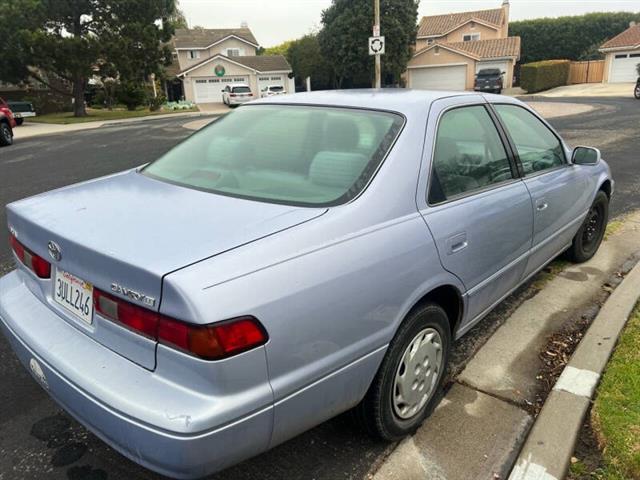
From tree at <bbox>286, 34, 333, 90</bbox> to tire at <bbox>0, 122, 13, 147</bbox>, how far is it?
108 ft

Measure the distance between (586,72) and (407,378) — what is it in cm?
4419

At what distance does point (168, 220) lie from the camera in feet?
6.75

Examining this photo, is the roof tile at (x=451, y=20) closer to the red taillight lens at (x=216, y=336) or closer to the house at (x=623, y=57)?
the house at (x=623, y=57)

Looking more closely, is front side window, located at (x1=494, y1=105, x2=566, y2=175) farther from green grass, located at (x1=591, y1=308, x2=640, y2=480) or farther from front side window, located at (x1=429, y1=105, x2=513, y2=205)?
green grass, located at (x1=591, y1=308, x2=640, y2=480)

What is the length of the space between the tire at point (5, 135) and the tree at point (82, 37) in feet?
40.4

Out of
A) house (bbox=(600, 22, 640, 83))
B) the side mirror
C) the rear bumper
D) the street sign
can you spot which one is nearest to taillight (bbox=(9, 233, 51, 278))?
the rear bumper

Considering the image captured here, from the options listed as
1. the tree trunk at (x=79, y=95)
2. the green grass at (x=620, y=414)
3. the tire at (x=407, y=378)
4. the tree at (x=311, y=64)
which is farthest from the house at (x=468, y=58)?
the tire at (x=407, y=378)

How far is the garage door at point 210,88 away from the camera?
44181mm

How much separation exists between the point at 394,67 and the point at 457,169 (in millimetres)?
39620

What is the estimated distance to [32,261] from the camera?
2.32 m

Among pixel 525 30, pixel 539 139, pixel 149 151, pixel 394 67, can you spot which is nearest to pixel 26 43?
pixel 149 151

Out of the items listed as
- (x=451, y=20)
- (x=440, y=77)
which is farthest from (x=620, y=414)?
(x=451, y=20)

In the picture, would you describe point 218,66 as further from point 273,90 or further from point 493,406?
point 493,406

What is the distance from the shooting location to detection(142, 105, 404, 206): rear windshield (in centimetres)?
233
